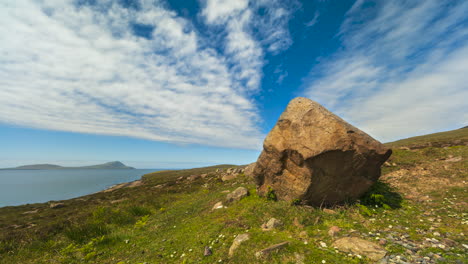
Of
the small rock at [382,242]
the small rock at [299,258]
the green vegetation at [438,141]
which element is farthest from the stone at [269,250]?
the green vegetation at [438,141]

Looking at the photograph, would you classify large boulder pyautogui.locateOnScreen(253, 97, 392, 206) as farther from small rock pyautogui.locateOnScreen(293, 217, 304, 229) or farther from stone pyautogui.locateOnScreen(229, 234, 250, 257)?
stone pyautogui.locateOnScreen(229, 234, 250, 257)

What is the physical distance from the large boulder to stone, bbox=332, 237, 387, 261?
161 inches

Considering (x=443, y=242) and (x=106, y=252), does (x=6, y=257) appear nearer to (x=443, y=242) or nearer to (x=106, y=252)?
(x=106, y=252)

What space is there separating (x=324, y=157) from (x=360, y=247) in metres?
4.83

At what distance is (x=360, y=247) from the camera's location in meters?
6.17

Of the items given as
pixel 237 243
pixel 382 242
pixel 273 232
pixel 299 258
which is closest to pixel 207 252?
pixel 237 243

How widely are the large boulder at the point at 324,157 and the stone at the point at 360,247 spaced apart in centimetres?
408

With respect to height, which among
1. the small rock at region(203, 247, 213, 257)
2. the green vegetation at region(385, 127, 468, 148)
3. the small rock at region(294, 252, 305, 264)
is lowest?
the small rock at region(203, 247, 213, 257)

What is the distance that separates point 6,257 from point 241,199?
1532cm

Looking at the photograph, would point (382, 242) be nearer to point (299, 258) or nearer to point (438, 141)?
point (299, 258)

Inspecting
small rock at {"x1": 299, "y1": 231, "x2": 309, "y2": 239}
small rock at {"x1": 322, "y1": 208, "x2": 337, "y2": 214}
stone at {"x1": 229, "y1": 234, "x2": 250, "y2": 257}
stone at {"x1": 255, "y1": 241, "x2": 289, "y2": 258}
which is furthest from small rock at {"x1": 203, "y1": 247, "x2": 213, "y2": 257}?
small rock at {"x1": 322, "y1": 208, "x2": 337, "y2": 214}

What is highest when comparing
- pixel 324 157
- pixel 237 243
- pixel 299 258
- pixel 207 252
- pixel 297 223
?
pixel 324 157

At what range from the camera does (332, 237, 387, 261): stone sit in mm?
5727

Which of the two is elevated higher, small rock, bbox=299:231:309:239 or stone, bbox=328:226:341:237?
stone, bbox=328:226:341:237
